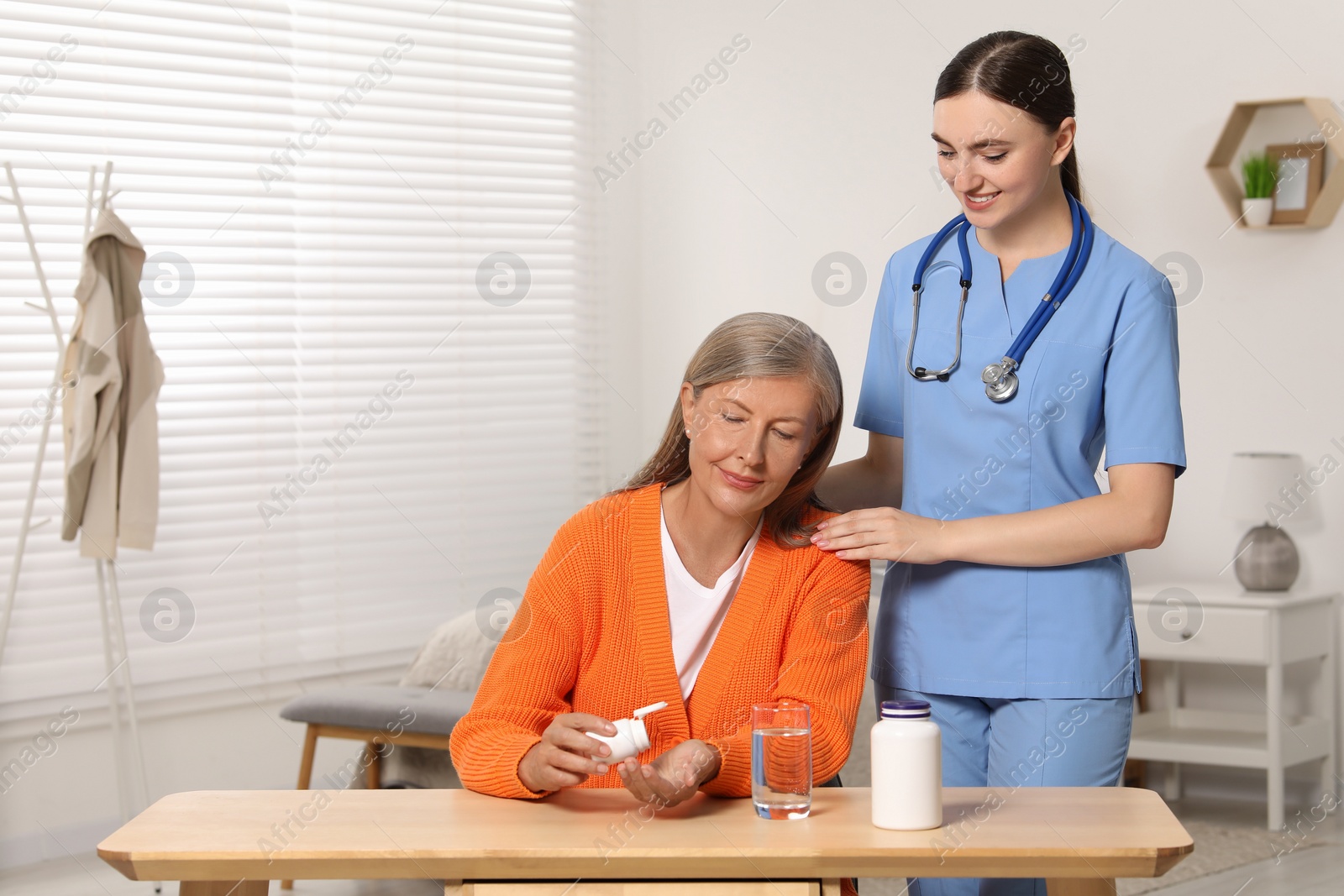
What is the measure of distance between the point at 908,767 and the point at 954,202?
3448 millimetres

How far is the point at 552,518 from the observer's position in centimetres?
479

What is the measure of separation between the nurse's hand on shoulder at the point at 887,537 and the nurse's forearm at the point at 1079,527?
0.02m

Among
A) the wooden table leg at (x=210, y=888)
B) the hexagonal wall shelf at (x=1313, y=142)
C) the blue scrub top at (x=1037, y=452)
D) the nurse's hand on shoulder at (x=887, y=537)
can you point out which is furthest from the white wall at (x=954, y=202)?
the wooden table leg at (x=210, y=888)

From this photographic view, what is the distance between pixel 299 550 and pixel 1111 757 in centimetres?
314

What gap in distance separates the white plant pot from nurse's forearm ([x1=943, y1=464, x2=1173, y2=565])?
2.69 meters

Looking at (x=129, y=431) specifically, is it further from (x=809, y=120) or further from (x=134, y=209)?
(x=809, y=120)

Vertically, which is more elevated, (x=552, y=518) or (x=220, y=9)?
(x=220, y=9)

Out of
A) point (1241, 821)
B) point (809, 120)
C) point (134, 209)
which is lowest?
point (1241, 821)

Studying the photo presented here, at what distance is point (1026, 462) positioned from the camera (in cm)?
162

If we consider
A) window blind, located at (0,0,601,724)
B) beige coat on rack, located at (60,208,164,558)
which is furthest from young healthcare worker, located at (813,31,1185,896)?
window blind, located at (0,0,601,724)

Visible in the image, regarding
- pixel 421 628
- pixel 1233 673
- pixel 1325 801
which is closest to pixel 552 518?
pixel 421 628

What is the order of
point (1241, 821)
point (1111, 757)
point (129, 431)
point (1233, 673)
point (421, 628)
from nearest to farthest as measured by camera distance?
point (1111, 757), point (129, 431), point (1241, 821), point (1233, 673), point (421, 628)

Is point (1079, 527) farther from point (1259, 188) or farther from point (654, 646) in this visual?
point (1259, 188)

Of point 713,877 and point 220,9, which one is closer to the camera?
point 713,877
